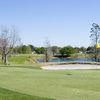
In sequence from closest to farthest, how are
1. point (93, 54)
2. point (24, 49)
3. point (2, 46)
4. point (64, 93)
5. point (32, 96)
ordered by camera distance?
point (32, 96)
point (64, 93)
point (2, 46)
point (93, 54)
point (24, 49)

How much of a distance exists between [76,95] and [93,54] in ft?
126

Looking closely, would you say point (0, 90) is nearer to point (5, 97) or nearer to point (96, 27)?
point (5, 97)

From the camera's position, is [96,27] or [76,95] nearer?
[76,95]

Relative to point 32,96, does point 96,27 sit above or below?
above

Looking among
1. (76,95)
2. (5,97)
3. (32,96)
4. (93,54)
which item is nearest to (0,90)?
(5,97)

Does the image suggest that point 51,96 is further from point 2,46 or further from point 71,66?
point 2,46

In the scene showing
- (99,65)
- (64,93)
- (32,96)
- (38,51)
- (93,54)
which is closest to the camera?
(32,96)

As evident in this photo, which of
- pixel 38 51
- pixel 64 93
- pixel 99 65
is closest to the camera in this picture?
pixel 64 93

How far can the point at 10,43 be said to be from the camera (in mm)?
35688

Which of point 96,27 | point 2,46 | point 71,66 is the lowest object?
point 71,66

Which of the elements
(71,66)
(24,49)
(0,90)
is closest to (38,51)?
(24,49)

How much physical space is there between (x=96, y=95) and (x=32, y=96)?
2.39 meters

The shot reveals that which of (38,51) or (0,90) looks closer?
(0,90)

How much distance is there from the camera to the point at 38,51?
118312 mm
